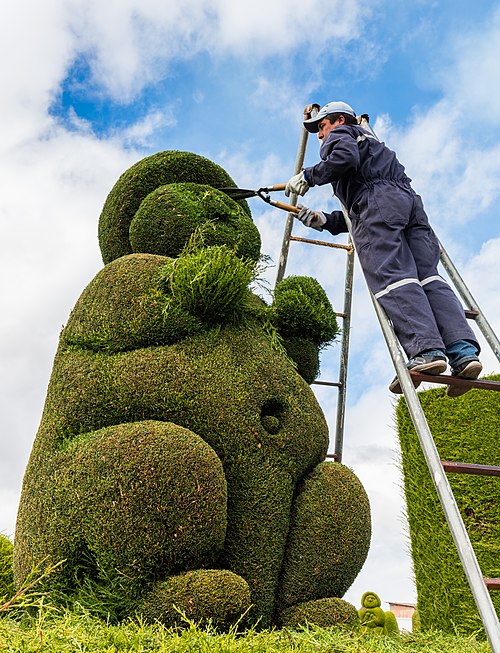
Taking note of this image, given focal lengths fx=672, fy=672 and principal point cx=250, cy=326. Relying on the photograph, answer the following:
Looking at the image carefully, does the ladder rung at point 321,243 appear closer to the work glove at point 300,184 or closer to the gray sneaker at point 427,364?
the work glove at point 300,184

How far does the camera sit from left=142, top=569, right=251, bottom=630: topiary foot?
3.50 meters

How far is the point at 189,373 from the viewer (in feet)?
13.4

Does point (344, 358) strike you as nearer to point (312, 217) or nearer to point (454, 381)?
point (312, 217)

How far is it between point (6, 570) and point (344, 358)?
11.6 ft

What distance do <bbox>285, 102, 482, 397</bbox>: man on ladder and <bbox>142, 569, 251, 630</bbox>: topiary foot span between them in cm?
139

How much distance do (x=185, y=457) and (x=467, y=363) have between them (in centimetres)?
156

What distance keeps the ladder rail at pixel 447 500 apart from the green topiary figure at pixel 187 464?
1.20m

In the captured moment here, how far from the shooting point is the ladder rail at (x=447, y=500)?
229 cm

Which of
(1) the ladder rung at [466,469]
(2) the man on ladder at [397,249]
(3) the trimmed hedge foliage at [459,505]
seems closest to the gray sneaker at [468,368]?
(2) the man on ladder at [397,249]

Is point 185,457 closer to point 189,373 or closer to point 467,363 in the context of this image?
point 189,373

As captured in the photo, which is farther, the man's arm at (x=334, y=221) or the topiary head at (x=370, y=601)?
the topiary head at (x=370, y=601)

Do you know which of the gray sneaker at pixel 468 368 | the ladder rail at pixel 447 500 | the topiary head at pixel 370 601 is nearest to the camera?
the ladder rail at pixel 447 500

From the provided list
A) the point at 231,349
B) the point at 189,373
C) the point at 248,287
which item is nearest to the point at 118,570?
the point at 189,373

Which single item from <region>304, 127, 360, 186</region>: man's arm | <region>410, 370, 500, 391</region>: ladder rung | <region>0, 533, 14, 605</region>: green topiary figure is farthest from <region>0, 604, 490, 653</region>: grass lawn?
<region>0, 533, 14, 605</region>: green topiary figure
